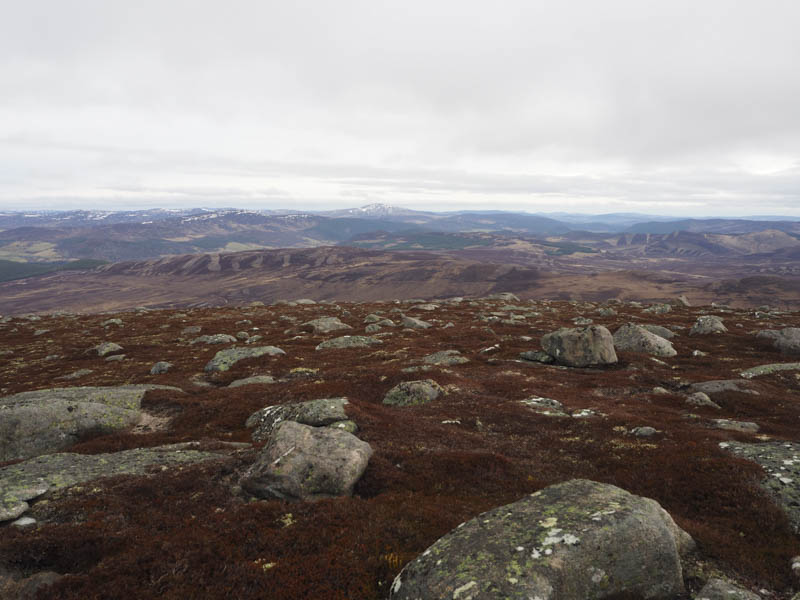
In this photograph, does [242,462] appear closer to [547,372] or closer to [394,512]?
[394,512]

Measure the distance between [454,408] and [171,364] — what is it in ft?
97.7

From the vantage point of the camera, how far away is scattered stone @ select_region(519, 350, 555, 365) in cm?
3281

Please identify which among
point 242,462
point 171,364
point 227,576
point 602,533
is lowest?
point 171,364

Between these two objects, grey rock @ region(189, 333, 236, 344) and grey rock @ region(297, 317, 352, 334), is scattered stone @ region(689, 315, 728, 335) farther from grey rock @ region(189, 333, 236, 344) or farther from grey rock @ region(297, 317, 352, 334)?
grey rock @ region(189, 333, 236, 344)

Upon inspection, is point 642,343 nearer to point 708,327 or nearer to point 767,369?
point 767,369

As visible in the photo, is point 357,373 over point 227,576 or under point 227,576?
under

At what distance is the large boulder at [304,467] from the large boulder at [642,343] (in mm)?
31995

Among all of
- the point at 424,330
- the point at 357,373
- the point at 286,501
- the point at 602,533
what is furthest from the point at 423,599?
the point at 424,330

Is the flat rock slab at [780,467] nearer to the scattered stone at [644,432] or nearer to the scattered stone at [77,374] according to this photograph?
the scattered stone at [644,432]

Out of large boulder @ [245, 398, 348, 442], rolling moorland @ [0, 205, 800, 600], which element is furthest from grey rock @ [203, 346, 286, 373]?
large boulder @ [245, 398, 348, 442]

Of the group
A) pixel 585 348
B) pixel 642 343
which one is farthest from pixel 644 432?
pixel 642 343

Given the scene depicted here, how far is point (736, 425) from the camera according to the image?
17.7 metres

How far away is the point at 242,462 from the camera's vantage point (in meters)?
14.1

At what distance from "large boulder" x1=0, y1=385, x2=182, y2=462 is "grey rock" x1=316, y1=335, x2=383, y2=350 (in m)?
21.1
